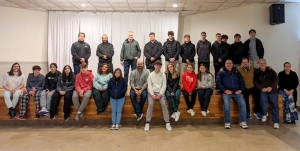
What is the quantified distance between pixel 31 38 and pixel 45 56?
71 cm

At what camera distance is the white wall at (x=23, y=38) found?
24.5 feet

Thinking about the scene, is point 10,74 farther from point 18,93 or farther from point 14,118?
point 14,118

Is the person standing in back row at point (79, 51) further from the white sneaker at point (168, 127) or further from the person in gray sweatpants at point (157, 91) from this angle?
the white sneaker at point (168, 127)

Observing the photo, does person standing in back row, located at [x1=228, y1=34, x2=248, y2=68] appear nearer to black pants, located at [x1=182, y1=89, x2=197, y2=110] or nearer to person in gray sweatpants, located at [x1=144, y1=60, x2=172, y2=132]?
black pants, located at [x1=182, y1=89, x2=197, y2=110]

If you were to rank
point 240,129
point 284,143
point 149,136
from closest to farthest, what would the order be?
point 284,143 → point 149,136 → point 240,129

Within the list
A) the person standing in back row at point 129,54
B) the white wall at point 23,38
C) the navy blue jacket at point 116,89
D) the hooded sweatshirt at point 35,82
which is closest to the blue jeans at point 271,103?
the navy blue jacket at point 116,89

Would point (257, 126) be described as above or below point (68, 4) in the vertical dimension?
below

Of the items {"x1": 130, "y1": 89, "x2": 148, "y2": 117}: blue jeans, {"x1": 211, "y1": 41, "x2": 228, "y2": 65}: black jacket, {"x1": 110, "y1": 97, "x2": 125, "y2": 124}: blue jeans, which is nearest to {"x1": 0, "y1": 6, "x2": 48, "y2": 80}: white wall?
{"x1": 110, "y1": 97, "x2": 125, "y2": 124}: blue jeans

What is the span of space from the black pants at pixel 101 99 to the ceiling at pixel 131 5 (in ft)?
10.3

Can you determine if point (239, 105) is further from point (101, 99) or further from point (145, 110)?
point (101, 99)

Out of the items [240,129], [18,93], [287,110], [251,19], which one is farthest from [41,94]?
[251,19]

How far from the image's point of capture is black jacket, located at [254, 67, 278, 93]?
4949mm

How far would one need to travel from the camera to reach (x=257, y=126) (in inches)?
193

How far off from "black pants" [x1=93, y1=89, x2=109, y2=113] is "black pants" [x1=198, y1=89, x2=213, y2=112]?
73.8 inches
